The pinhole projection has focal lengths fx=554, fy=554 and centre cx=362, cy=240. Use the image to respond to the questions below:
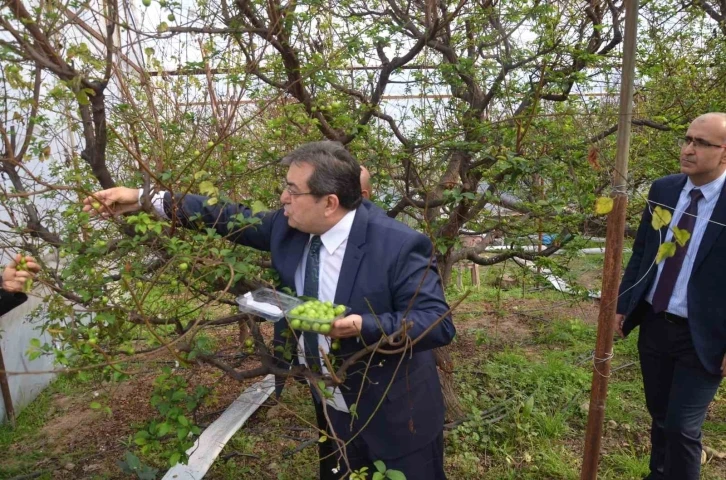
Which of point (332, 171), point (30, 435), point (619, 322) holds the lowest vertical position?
point (30, 435)

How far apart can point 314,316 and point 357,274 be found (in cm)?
37

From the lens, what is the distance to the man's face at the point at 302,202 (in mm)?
1940

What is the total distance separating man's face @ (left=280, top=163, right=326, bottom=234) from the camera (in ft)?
6.37

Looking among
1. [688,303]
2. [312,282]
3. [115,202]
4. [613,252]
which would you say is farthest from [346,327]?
[688,303]

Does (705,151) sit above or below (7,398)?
above

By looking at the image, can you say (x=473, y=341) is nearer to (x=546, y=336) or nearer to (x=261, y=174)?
(x=546, y=336)

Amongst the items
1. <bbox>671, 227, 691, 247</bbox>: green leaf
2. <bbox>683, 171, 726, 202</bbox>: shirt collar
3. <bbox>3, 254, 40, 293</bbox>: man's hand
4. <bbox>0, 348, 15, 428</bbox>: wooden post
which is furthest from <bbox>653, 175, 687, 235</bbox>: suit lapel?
<bbox>0, 348, 15, 428</bbox>: wooden post

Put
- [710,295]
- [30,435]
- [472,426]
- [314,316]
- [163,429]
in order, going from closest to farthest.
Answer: [314,316]
[163,429]
[710,295]
[472,426]
[30,435]

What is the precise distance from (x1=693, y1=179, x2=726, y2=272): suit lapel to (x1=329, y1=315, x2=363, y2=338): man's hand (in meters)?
1.65

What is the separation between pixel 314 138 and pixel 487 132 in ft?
3.19

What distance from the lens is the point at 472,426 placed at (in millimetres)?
3576

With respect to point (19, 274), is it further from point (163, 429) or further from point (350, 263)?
point (350, 263)

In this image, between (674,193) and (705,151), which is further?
(674,193)

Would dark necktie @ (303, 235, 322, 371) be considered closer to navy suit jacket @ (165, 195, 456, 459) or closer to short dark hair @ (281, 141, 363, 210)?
navy suit jacket @ (165, 195, 456, 459)
